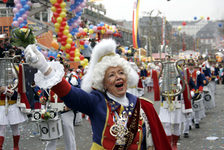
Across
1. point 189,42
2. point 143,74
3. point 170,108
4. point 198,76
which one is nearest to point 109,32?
point 143,74

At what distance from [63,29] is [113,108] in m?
12.7

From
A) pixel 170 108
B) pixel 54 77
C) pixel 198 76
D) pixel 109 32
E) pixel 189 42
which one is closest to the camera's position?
pixel 54 77

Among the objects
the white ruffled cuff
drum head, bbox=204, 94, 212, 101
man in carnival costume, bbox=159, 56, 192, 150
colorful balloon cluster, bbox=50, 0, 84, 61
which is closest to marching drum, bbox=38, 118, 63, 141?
man in carnival costume, bbox=159, 56, 192, 150

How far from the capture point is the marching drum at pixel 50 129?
5844 millimetres

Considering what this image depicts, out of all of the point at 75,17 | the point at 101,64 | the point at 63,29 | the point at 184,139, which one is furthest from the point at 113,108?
the point at 75,17

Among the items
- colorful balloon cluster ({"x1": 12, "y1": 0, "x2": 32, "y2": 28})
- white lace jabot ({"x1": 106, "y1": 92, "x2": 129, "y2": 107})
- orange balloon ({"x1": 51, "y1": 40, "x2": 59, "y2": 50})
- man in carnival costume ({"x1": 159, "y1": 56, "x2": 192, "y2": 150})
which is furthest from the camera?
orange balloon ({"x1": 51, "y1": 40, "x2": 59, "y2": 50})

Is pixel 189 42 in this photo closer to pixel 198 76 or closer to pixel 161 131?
pixel 198 76

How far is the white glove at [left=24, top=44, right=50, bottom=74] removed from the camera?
2.43 meters

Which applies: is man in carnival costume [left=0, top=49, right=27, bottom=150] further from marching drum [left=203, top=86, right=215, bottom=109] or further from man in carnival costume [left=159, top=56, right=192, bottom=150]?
marching drum [left=203, top=86, right=215, bottom=109]

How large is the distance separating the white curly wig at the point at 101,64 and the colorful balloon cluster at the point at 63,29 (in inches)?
477

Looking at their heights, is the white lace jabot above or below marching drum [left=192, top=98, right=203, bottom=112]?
above

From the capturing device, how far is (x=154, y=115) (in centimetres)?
344

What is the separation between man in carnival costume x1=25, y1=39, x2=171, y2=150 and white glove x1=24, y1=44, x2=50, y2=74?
0.45 metres

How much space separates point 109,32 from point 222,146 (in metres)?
13.2
